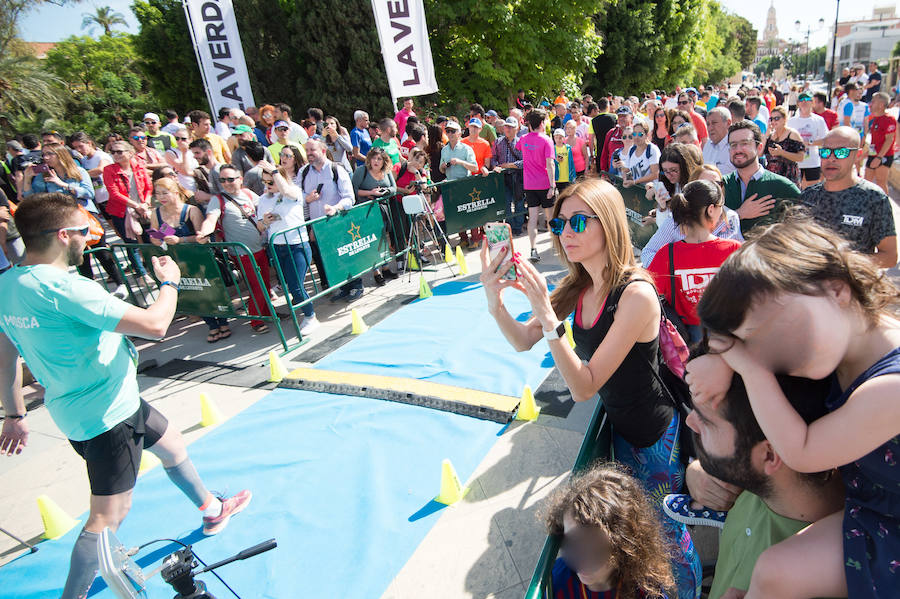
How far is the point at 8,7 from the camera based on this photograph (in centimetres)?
3144

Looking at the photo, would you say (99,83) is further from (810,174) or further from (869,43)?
(869,43)

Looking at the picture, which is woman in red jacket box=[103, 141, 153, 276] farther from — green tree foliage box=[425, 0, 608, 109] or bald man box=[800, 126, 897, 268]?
green tree foliage box=[425, 0, 608, 109]

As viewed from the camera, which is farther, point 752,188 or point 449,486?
point 752,188

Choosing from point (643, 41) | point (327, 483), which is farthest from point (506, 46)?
point (327, 483)

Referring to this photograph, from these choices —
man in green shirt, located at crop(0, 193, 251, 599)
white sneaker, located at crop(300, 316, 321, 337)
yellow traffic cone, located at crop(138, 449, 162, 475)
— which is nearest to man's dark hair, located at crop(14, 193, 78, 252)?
man in green shirt, located at crop(0, 193, 251, 599)

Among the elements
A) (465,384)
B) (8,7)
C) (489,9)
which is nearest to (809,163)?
(465,384)

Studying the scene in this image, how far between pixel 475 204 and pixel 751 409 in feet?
25.4

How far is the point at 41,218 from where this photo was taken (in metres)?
2.52

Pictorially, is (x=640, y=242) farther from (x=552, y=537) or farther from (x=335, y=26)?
(x=335, y=26)

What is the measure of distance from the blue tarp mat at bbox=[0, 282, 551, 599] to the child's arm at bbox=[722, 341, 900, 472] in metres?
2.44

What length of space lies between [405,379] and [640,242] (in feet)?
13.9

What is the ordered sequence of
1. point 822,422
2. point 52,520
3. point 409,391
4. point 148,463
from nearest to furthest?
point 822,422 < point 52,520 < point 148,463 < point 409,391

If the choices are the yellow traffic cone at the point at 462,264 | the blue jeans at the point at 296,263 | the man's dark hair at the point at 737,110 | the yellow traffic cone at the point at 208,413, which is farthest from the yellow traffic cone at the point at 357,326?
the man's dark hair at the point at 737,110

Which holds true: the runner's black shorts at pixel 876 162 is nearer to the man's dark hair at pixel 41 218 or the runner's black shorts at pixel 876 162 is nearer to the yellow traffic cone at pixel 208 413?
the yellow traffic cone at pixel 208 413
